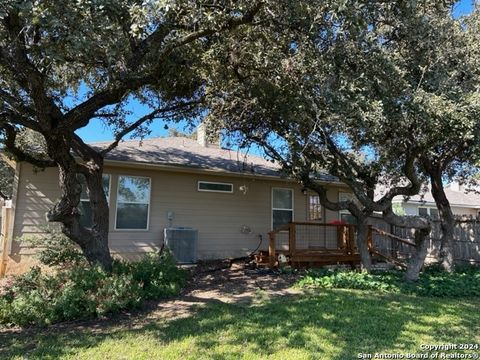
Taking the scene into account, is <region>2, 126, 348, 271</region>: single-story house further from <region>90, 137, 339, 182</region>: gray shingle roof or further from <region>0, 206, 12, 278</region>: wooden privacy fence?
<region>0, 206, 12, 278</region>: wooden privacy fence

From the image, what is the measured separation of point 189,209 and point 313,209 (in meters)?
4.62

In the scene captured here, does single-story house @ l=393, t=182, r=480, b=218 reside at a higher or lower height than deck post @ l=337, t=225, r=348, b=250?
higher

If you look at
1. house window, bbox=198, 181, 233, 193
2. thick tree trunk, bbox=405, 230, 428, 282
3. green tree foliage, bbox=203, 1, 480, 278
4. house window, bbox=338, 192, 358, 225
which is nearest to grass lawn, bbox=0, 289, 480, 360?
thick tree trunk, bbox=405, 230, 428, 282

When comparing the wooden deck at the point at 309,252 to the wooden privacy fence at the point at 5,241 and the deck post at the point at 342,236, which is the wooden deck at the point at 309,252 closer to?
the deck post at the point at 342,236

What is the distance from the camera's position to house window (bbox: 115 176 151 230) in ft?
33.2

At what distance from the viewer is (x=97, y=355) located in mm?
4137

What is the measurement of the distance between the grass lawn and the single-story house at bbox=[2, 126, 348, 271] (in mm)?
4697

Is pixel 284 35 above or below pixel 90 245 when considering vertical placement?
above

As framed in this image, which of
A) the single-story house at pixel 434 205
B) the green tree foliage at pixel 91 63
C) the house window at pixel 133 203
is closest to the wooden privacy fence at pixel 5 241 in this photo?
the green tree foliage at pixel 91 63

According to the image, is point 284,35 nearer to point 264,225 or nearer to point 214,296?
point 214,296

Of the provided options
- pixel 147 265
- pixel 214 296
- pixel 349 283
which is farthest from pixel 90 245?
pixel 349 283

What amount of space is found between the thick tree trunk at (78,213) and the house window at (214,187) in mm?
4018

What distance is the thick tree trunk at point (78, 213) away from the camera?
6.61 meters

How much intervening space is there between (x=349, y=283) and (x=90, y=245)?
527cm
